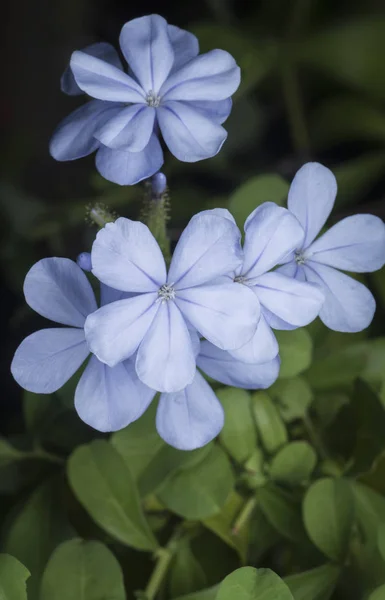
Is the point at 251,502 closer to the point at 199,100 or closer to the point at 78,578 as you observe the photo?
the point at 78,578

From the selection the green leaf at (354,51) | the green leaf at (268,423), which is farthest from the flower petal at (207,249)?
the green leaf at (354,51)

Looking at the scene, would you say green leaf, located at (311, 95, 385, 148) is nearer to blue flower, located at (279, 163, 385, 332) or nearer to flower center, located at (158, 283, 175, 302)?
blue flower, located at (279, 163, 385, 332)

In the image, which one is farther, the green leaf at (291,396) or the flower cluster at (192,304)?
the green leaf at (291,396)

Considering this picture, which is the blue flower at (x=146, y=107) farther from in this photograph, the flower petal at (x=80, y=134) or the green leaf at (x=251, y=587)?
the green leaf at (x=251, y=587)

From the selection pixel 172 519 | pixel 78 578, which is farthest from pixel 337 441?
pixel 78 578

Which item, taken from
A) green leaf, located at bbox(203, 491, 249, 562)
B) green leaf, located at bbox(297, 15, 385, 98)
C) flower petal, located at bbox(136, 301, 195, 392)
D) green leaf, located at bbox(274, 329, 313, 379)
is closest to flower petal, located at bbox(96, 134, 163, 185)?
flower petal, located at bbox(136, 301, 195, 392)

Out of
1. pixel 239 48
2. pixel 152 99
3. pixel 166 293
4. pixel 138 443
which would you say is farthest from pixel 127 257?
pixel 239 48
